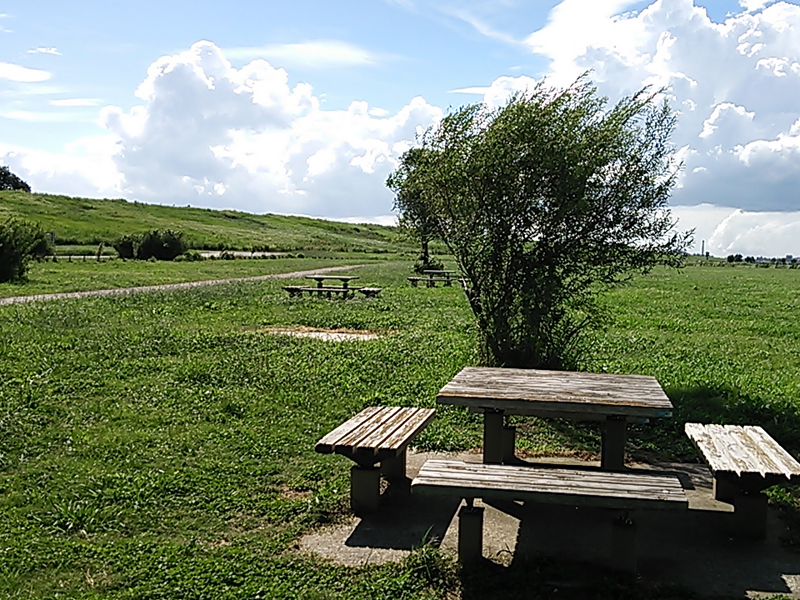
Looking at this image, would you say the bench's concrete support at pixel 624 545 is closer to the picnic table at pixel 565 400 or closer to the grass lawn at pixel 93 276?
the picnic table at pixel 565 400

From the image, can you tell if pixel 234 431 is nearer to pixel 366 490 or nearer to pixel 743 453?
pixel 366 490

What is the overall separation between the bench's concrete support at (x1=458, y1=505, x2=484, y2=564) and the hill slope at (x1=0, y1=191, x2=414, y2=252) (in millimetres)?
41208

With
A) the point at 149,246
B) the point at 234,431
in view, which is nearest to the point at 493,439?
the point at 234,431

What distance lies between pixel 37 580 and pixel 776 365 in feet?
33.3

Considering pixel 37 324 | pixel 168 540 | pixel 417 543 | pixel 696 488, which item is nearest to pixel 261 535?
pixel 168 540

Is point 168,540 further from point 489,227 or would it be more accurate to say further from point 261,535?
point 489,227

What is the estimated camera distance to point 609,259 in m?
8.59

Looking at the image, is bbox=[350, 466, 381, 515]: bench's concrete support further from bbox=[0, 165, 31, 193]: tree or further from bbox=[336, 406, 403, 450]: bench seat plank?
Result: bbox=[0, 165, 31, 193]: tree

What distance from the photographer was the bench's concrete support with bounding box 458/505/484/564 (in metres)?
4.59

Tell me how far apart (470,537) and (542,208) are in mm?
4534

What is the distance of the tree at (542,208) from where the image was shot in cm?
825

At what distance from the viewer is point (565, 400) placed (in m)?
5.46

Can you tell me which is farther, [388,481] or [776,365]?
[776,365]

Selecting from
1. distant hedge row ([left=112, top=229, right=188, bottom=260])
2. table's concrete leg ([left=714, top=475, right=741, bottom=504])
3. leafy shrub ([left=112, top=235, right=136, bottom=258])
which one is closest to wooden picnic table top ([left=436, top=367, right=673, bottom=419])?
table's concrete leg ([left=714, top=475, right=741, bottom=504])
